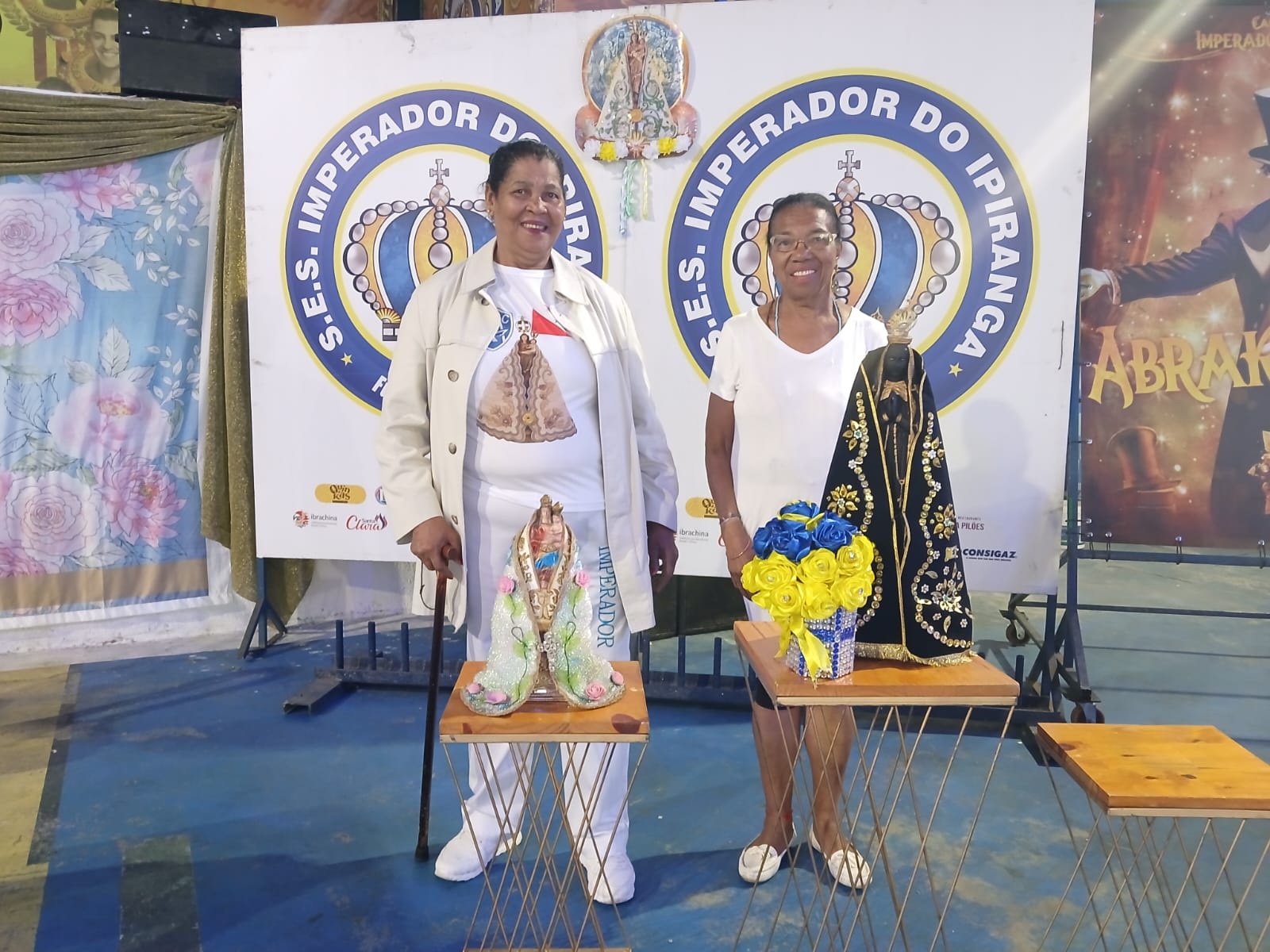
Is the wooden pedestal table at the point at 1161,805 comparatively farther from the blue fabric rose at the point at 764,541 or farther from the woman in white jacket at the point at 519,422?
the woman in white jacket at the point at 519,422

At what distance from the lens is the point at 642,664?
3879mm

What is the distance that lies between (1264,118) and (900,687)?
3.91 m

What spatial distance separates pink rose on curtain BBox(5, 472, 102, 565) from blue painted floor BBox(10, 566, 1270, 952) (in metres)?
0.62

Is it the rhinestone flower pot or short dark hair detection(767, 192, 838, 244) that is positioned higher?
short dark hair detection(767, 192, 838, 244)

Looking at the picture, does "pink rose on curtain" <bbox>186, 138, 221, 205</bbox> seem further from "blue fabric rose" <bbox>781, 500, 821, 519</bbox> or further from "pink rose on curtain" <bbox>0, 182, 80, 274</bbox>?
"blue fabric rose" <bbox>781, 500, 821, 519</bbox>

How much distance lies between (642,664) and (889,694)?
2358 mm

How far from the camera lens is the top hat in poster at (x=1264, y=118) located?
4043mm

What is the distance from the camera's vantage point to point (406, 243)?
3.66 m

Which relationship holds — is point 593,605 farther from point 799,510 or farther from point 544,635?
point 799,510

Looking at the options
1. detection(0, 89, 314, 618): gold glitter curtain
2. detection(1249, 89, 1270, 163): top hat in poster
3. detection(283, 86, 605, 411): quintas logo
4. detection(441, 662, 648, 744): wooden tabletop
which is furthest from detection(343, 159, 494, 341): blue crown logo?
detection(1249, 89, 1270, 163): top hat in poster

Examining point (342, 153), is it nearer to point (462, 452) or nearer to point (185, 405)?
point (185, 405)

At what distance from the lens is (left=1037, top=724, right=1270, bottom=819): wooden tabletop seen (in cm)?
148

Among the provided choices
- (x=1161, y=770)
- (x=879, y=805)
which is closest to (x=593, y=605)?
(x=1161, y=770)

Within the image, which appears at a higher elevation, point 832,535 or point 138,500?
point 832,535
